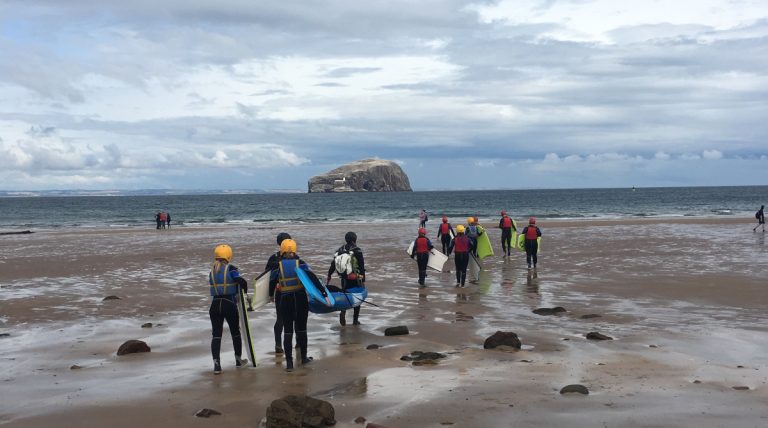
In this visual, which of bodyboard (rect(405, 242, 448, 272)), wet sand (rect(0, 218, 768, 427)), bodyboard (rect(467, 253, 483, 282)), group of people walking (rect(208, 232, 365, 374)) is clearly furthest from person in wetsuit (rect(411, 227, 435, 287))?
group of people walking (rect(208, 232, 365, 374))

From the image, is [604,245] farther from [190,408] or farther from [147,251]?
[190,408]

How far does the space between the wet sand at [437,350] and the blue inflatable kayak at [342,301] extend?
0.52 m

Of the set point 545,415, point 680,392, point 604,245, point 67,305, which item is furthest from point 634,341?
point 604,245

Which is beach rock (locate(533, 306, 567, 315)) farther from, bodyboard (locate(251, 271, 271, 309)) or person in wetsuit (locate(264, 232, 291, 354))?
bodyboard (locate(251, 271, 271, 309))

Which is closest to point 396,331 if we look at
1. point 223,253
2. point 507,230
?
point 223,253

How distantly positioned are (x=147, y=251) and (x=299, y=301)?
23484mm

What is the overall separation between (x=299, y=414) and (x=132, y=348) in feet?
15.9

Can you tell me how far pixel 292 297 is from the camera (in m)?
9.65

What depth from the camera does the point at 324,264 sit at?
2422 centimetres

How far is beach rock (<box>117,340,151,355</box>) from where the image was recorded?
1023 centimetres

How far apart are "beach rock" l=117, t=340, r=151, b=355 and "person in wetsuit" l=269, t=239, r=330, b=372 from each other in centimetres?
237

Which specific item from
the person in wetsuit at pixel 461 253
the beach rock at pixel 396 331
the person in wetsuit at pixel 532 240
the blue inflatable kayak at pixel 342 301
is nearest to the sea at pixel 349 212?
the person in wetsuit at pixel 532 240

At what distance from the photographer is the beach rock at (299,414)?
6465mm

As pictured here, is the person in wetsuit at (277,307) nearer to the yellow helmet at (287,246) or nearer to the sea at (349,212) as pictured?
the yellow helmet at (287,246)
